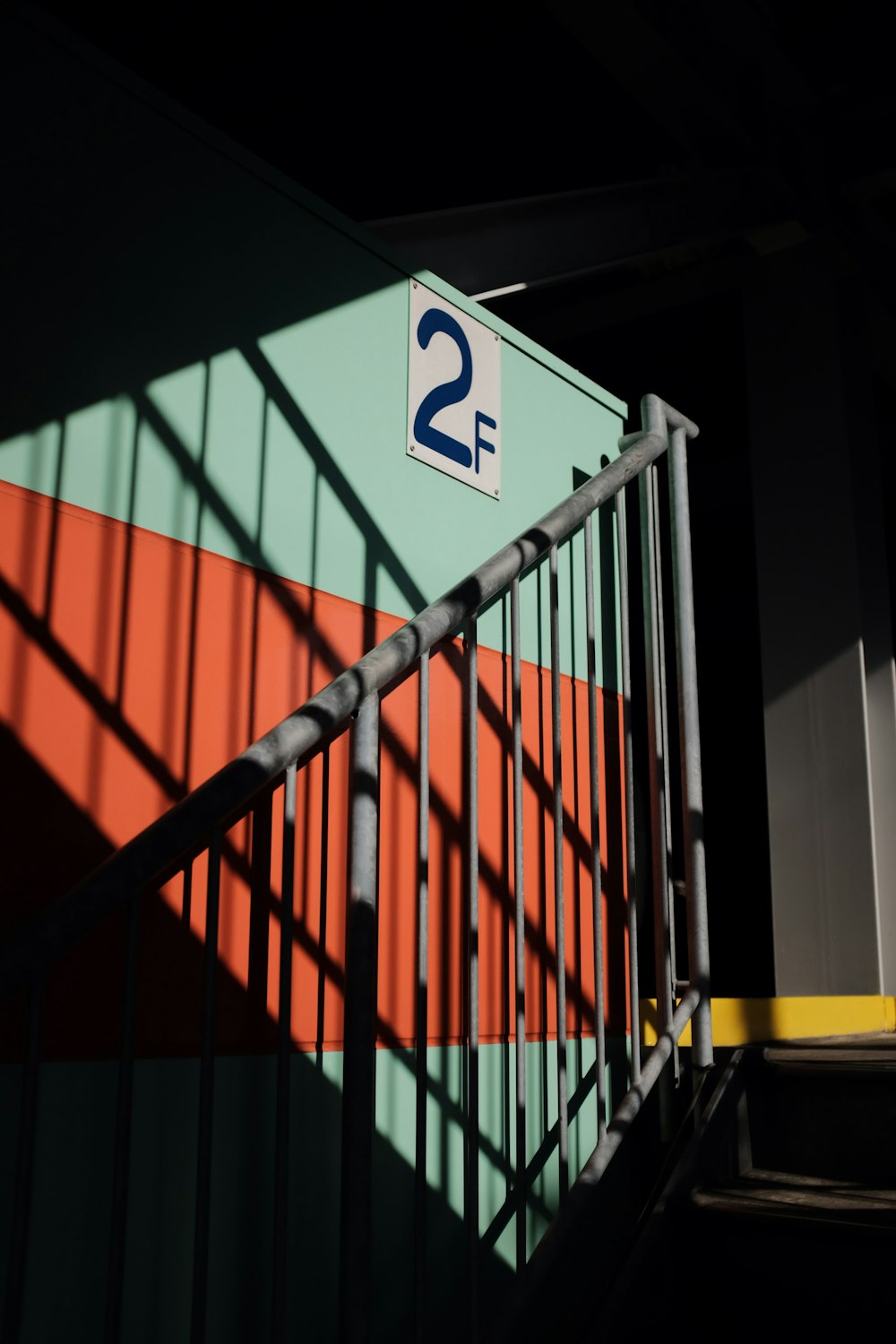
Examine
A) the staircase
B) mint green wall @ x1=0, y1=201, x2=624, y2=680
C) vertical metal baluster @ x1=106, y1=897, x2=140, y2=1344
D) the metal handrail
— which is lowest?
the staircase

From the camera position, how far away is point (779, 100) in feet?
12.9

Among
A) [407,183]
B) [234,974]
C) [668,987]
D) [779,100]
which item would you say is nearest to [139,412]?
[234,974]

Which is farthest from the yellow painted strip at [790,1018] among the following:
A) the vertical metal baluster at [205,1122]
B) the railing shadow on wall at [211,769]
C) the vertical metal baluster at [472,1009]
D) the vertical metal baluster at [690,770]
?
the vertical metal baluster at [205,1122]

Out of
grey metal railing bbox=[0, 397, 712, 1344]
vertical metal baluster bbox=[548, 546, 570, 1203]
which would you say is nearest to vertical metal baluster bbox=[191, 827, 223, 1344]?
grey metal railing bbox=[0, 397, 712, 1344]

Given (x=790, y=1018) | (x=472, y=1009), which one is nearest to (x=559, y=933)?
(x=472, y=1009)

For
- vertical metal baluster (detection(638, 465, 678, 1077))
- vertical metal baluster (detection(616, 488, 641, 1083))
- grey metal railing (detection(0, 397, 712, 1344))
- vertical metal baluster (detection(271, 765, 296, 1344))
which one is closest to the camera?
grey metal railing (detection(0, 397, 712, 1344))

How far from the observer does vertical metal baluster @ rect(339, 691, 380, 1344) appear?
1259mm

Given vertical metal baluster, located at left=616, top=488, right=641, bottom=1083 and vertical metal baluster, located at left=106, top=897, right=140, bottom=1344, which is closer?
vertical metal baluster, located at left=106, top=897, right=140, bottom=1344

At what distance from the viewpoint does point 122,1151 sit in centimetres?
114

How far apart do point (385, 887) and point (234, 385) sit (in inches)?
31.9

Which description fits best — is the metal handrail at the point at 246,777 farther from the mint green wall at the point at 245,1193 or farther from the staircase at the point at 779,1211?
the staircase at the point at 779,1211

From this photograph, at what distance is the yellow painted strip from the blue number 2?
3.62ft

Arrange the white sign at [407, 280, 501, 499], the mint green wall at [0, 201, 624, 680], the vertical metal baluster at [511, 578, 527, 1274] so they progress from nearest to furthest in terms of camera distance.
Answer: the vertical metal baluster at [511, 578, 527, 1274] → the mint green wall at [0, 201, 624, 680] → the white sign at [407, 280, 501, 499]

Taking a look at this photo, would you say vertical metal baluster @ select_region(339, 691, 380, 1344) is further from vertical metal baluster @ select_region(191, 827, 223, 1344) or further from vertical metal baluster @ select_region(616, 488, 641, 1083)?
vertical metal baluster @ select_region(616, 488, 641, 1083)
